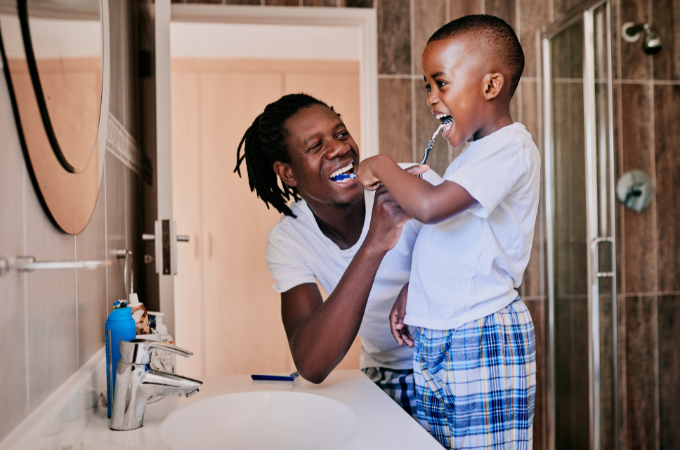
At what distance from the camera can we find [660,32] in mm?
2189

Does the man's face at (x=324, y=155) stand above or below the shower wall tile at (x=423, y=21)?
below

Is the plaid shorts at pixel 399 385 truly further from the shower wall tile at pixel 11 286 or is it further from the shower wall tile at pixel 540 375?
the shower wall tile at pixel 540 375

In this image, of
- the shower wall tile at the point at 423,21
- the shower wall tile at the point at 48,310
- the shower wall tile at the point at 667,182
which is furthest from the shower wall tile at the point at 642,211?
the shower wall tile at the point at 48,310

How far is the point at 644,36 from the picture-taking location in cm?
219

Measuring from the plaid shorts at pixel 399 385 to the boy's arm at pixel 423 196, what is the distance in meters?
0.50

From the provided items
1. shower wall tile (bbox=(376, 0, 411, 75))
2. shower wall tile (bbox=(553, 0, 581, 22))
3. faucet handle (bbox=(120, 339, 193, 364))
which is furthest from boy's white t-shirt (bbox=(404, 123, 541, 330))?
shower wall tile (bbox=(553, 0, 581, 22))

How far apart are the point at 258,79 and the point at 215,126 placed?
355mm

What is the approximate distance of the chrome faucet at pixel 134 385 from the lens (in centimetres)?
76

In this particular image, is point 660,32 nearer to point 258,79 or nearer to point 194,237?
point 258,79

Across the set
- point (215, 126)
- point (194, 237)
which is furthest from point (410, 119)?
point (194, 237)

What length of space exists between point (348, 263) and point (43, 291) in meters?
0.76

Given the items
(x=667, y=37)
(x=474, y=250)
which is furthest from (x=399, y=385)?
(x=667, y=37)

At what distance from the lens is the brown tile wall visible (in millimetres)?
571

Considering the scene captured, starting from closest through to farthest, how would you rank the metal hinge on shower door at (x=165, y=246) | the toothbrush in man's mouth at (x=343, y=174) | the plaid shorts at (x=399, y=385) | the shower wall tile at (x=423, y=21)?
the metal hinge on shower door at (x=165, y=246) → the plaid shorts at (x=399, y=385) → the toothbrush in man's mouth at (x=343, y=174) → the shower wall tile at (x=423, y=21)
